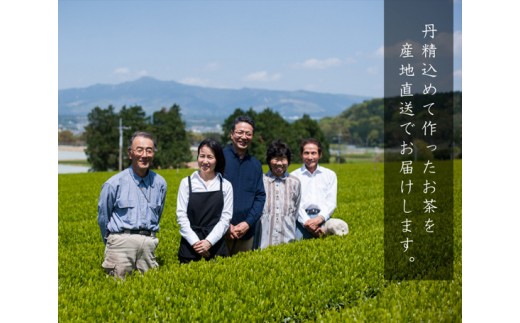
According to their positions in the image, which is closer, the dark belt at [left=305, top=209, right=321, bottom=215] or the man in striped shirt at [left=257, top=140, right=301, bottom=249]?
the man in striped shirt at [left=257, top=140, right=301, bottom=249]

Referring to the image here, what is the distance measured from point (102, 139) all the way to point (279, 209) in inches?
2622

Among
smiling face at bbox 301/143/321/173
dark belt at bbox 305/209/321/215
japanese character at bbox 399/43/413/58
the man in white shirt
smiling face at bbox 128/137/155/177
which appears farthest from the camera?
dark belt at bbox 305/209/321/215

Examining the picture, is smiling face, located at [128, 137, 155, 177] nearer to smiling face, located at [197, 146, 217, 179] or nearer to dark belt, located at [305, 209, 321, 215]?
smiling face, located at [197, 146, 217, 179]

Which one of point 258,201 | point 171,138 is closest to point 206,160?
point 258,201

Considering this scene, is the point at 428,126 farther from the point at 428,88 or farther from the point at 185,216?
the point at 185,216

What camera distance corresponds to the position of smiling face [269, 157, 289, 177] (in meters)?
7.45

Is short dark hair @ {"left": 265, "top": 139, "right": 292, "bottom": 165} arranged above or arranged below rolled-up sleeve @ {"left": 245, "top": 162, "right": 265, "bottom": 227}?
above

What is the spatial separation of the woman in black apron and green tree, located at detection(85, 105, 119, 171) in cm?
6436

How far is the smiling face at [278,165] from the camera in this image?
7449 mm

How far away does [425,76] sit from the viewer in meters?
6.32

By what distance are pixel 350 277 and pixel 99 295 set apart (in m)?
2.79

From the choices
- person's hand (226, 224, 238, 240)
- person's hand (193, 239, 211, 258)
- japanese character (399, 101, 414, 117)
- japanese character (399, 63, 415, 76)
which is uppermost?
japanese character (399, 63, 415, 76)

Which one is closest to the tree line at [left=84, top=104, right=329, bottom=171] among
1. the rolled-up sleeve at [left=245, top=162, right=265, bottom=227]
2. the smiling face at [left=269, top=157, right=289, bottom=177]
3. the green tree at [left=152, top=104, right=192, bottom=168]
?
the green tree at [left=152, top=104, right=192, bottom=168]

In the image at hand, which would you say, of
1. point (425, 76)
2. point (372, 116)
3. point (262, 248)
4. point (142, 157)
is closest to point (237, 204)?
point (262, 248)
